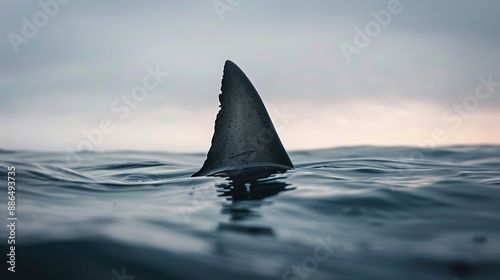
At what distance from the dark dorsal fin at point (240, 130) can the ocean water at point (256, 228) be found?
0.34m

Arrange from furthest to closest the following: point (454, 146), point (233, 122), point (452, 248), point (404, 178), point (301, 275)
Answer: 1. point (454, 146)
2. point (404, 178)
3. point (233, 122)
4. point (452, 248)
5. point (301, 275)

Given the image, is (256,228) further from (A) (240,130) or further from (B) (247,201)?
(A) (240,130)

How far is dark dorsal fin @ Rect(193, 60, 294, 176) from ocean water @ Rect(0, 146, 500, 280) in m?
0.34

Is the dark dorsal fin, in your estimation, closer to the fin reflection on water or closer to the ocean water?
the ocean water

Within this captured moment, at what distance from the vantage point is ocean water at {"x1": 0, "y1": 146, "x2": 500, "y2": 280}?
4.52m

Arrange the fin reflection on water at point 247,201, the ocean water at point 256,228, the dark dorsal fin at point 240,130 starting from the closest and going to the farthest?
the ocean water at point 256,228
the fin reflection on water at point 247,201
the dark dorsal fin at point 240,130

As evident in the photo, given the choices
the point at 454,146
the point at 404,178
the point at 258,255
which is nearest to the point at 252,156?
the point at 404,178

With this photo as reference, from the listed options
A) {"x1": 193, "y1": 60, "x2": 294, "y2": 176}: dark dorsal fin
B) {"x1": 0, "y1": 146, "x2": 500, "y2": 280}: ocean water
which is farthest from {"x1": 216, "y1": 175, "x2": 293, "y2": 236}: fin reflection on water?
{"x1": 193, "y1": 60, "x2": 294, "y2": 176}: dark dorsal fin

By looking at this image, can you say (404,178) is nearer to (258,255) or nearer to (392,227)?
(392,227)

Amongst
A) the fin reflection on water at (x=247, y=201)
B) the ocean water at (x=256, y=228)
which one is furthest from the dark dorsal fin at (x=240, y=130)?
the fin reflection on water at (x=247, y=201)

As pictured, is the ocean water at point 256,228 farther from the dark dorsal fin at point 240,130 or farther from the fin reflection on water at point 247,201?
the dark dorsal fin at point 240,130

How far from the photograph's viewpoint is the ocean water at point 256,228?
178 inches

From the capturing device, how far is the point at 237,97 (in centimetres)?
806

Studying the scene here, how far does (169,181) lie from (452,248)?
4942mm
